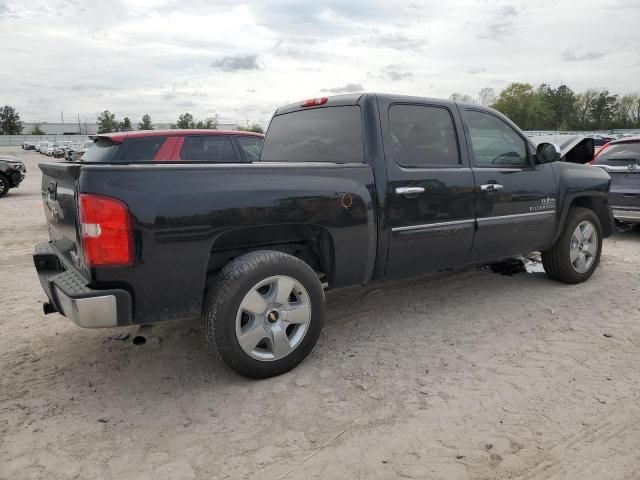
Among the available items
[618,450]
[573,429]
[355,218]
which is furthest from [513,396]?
[355,218]

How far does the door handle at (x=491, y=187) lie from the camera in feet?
14.3

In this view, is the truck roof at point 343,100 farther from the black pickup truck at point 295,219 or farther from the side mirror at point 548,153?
the side mirror at point 548,153

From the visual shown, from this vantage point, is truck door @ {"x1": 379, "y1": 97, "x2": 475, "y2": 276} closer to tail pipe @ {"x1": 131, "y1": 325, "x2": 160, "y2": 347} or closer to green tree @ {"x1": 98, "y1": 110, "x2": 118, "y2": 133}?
tail pipe @ {"x1": 131, "y1": 325, "x2": 160, "y2": 347}

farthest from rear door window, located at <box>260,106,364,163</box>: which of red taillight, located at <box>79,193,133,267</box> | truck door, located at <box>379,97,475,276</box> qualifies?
red taillight, located at <box>79,193,133,267</box>

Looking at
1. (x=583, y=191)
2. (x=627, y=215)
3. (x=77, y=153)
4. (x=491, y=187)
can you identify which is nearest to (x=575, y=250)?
(x=583, y=191)

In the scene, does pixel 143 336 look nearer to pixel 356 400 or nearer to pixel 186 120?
pixel 356 400

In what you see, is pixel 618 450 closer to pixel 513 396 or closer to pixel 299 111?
pixel 513 396

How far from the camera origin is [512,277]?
18.4 feet

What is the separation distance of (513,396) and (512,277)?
2791mm

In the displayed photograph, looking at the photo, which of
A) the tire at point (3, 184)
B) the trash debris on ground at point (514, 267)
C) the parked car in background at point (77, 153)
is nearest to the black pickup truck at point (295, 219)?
the trash debris on ground at point (514, 267)

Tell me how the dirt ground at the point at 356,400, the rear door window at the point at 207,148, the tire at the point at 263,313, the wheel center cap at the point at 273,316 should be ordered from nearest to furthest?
the dirt ground at the point at 356,400 → the tire at the point at 263,313 → the wheel center cap at the point at 273,316 → the rear door window at the point at 207,148

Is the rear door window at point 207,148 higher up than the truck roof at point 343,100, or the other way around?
the truck roof at point 343,100

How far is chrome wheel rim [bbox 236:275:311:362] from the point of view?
3129 mm

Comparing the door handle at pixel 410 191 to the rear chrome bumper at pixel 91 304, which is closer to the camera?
the rear chrome bumper at pixel 91 304
